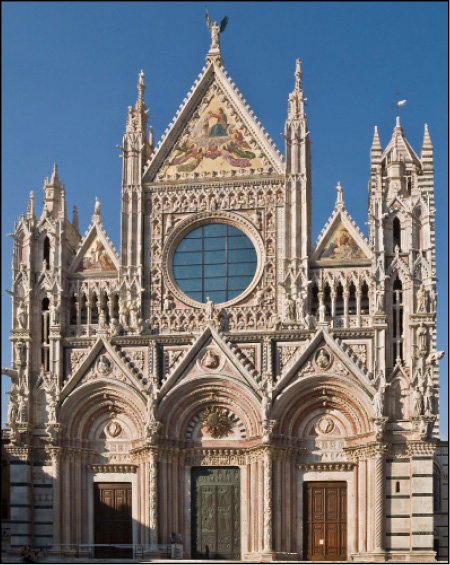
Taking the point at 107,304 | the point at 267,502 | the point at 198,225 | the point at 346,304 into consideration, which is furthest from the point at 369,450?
the point at 107,304

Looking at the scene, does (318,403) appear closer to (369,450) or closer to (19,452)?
(369,450)

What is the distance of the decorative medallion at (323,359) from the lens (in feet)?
102

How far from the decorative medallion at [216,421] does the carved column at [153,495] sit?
6.17ft

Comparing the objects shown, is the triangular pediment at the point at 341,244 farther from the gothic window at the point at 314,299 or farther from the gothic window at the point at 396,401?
the gothic window at the point at 396,401

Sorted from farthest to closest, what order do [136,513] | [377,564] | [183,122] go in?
[183,122]
[136,513]
[377,564]

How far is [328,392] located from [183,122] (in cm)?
1003

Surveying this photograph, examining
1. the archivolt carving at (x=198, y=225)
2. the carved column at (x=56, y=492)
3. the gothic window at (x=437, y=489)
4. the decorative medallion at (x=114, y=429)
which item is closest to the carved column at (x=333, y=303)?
the archivolt carving at (x=198, y=225)

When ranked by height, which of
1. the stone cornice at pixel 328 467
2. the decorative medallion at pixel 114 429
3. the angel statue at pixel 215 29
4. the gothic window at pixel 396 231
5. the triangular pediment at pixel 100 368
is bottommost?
the stone cornice at pixel 328 467

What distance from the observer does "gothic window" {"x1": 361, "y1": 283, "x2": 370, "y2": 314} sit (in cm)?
3203

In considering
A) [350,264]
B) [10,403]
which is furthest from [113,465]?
[350,264]

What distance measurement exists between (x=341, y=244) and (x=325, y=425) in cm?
552

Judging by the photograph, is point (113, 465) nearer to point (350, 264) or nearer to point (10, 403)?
point (10, 403)

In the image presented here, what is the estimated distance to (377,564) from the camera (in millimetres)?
29641

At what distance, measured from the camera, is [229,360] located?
31.8 metres
